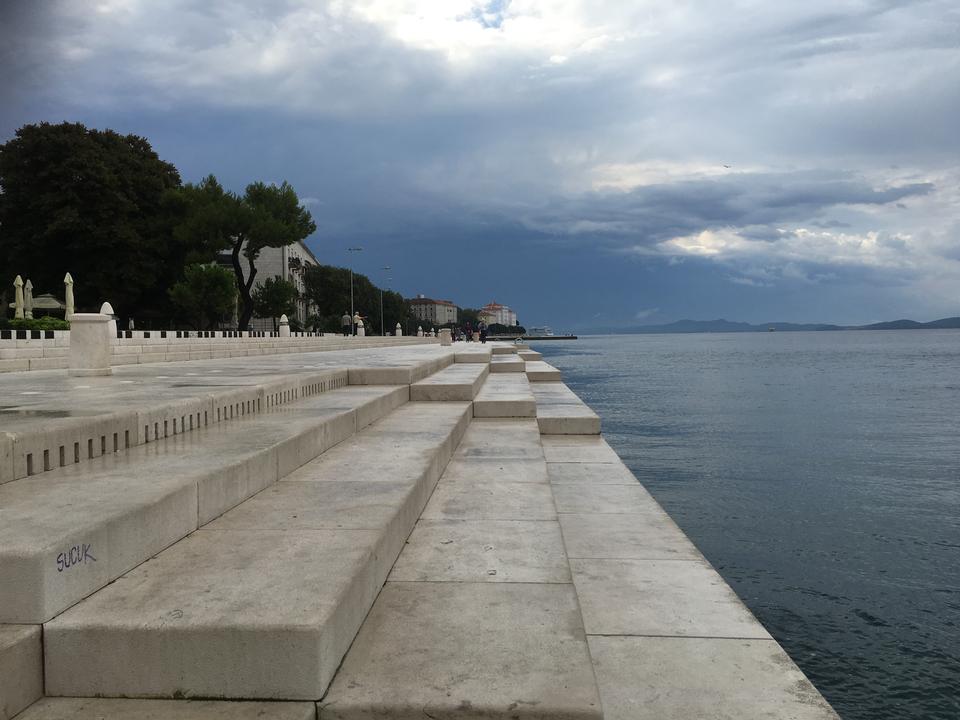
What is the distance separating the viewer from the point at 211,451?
4.91 metres

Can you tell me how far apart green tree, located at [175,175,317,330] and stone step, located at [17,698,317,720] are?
52.9 m

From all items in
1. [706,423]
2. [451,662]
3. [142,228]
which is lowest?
[706,423]

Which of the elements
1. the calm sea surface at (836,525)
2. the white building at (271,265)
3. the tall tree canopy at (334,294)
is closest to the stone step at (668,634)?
the calm sea surface at (836,525)

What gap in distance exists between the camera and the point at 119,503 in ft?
A: 11.0

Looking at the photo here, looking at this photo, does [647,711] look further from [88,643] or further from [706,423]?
[706,423]

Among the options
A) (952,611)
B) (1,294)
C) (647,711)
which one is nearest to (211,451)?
A: (647,711)

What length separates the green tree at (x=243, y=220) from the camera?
51531 mm

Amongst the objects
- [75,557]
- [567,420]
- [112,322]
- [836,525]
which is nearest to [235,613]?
[75,557]

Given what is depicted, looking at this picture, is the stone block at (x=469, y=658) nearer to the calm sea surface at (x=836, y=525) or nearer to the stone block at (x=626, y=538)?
the stone block at (x=626, y=538)

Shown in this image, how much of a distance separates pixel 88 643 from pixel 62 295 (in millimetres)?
54692

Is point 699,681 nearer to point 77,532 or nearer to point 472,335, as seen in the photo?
point 77,532

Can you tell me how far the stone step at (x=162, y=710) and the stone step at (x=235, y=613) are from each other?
0.04 m

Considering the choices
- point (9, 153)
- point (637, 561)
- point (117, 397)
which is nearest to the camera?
point (637, 561)

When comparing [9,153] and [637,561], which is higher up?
[9,153]
